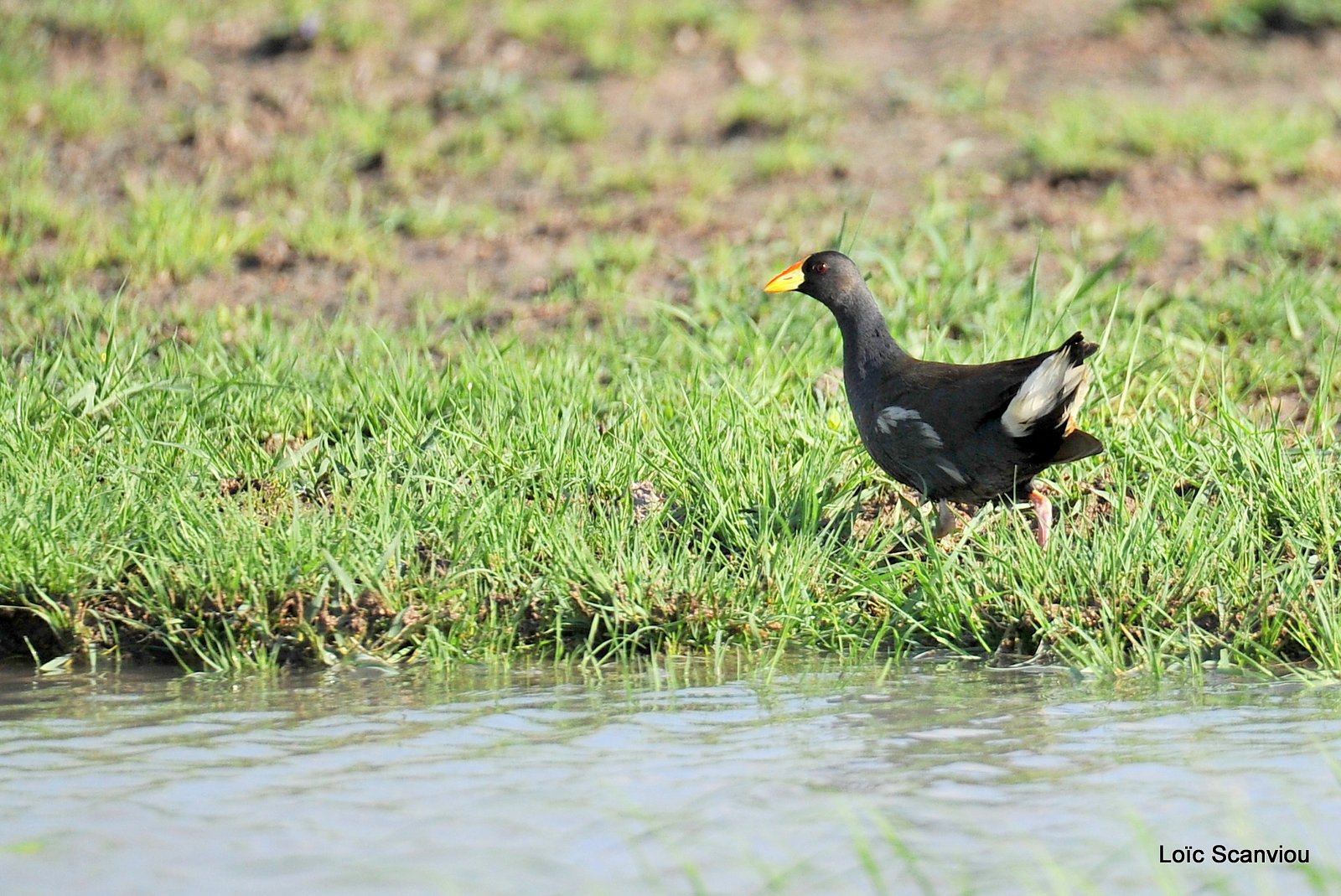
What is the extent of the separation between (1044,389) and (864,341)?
941 millimetres

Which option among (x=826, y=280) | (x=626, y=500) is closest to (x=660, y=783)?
(x=626, y=500)

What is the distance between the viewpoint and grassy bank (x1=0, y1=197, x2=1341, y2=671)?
4410 mm

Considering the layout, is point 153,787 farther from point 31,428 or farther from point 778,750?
point 31,428

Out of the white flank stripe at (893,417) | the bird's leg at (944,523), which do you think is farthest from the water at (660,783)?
the white flank stripe at (893,417)

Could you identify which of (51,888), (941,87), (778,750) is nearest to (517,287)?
(941,87)

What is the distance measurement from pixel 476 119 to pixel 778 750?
6149mm

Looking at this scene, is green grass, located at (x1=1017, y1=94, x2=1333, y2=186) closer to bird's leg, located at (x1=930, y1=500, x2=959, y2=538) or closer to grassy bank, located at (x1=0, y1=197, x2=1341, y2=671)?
grassy bank, located at (x1=0, y1=197, x2=1341, y2=671)

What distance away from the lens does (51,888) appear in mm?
2898

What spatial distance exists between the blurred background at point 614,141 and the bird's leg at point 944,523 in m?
2.27

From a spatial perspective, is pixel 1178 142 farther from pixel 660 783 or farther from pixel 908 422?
pixel 660 783

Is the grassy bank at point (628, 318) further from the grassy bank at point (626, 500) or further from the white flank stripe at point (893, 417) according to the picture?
the white flank stripe at point (893, 417)

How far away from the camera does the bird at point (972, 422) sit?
450 centimetres

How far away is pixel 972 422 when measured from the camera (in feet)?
15.6

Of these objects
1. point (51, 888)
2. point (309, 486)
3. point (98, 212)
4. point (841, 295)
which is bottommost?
point (51, 888)
